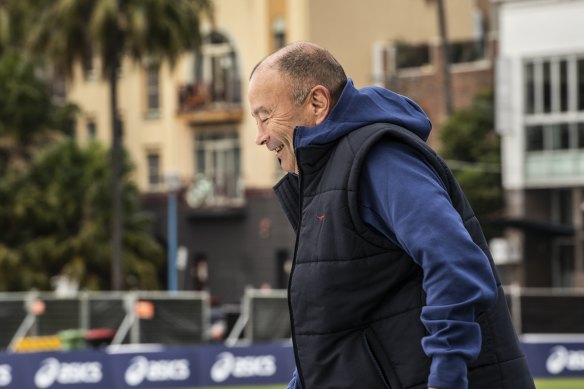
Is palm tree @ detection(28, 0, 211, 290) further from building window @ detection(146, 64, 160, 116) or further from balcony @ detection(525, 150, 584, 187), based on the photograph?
building window @ detection(146, 64, 160, 116)

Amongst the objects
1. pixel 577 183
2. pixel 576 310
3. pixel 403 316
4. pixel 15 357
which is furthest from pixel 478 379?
pixel 577 183

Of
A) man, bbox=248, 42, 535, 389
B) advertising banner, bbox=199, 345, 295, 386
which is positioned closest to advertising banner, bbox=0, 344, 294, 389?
advertising banner, bbox=199, 345, 295, 386

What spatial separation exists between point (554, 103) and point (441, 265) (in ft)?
139

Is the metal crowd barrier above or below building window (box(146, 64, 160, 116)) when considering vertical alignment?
below

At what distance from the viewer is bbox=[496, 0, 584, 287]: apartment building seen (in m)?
45.0

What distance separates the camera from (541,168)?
149ft

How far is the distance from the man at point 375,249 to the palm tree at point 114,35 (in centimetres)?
3848

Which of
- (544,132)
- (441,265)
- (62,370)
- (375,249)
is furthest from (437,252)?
(544,132)

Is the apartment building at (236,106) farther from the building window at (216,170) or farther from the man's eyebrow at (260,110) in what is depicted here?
the man's eyebrow at (260,110)

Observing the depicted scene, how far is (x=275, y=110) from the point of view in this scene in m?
4.12

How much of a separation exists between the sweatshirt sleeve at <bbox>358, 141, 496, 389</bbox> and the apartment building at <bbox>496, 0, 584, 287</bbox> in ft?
135

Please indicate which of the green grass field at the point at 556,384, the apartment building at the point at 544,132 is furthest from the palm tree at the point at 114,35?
the green grass field at the point at 556,384

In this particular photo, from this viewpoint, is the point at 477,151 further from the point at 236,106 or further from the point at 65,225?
the point at 65,225

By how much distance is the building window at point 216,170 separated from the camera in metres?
54.2
